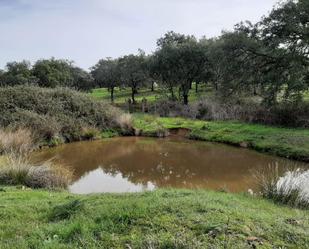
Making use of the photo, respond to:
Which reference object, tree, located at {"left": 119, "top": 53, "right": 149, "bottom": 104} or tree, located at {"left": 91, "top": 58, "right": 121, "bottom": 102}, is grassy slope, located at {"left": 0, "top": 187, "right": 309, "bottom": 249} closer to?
tree, located at {"left": 119, "top": 53, "right": 149, "bottom": 104}

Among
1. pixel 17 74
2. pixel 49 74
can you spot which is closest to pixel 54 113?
pixel 49 74

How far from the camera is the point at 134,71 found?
48969 millimetres

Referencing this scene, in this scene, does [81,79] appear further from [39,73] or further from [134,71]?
[134,71]

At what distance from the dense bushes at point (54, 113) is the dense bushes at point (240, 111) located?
759 centimetres

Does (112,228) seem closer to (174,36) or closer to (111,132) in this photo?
(111,132)

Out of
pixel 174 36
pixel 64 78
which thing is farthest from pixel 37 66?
pixel 174 36

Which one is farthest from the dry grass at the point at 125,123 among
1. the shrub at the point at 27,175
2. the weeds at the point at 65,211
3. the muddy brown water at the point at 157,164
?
the weeds at the point at 65,211

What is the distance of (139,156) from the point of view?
20.0 metres

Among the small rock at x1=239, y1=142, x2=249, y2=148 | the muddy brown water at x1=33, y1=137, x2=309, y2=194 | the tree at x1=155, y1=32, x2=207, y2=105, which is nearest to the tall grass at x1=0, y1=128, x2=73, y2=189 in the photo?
the muddy brown water at x1=33, y1=137, x2=309, y2=194

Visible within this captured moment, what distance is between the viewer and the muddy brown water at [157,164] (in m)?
14.2

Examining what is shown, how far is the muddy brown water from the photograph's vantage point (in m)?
14.2

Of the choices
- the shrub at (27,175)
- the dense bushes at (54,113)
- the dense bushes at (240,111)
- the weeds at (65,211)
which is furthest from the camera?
the dense bushes at (240,111)

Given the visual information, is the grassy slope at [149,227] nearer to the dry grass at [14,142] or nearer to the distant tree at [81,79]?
the dry grass at [14,142]

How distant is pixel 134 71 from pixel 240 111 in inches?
887
